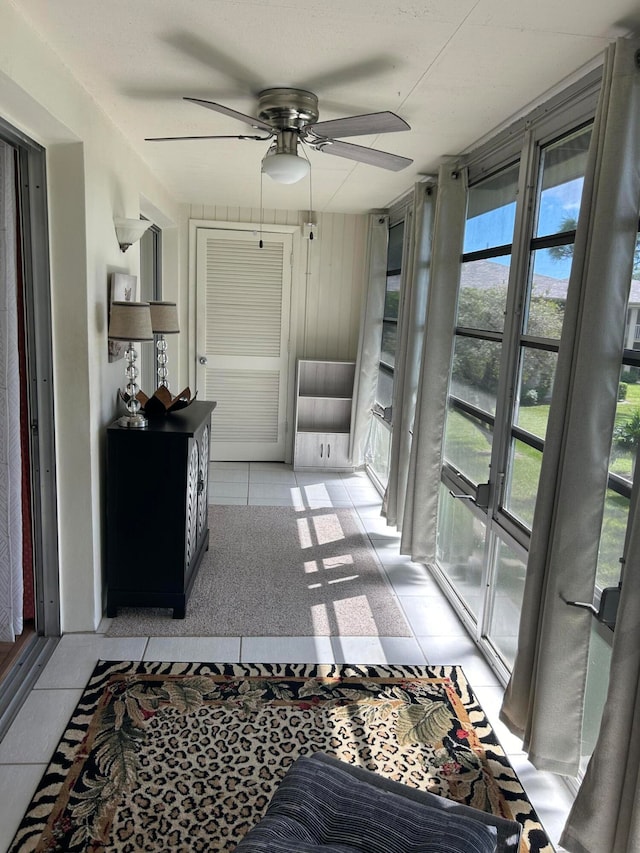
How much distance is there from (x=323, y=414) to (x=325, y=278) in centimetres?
133

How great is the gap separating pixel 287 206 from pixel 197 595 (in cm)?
371

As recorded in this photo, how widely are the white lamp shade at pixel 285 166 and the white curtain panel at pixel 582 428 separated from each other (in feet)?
3.52

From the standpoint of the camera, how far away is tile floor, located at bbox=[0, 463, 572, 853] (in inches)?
87.5

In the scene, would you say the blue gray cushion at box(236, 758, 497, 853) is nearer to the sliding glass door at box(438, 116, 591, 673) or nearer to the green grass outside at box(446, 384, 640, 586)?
the green grass outside at box(446, 384, 640, 586)

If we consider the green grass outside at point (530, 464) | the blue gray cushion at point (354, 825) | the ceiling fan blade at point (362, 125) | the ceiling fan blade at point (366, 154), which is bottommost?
the blue gray cushion at point (354, 825)

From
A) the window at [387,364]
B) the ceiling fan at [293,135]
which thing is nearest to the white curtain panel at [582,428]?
the ceiling fan at [293,135]

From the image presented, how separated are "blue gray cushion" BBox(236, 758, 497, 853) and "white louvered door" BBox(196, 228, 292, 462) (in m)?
4.97

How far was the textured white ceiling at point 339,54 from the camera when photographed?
183cm

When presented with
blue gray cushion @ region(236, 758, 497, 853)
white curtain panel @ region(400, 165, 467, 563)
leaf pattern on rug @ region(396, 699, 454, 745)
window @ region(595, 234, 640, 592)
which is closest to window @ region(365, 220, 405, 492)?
white curtain panel @ region(400, 165, 467, 563)

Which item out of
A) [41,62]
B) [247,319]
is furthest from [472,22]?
[247,319]

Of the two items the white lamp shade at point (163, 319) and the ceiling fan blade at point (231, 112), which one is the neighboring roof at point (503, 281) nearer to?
the ceiling fan blade at point (231, 112)

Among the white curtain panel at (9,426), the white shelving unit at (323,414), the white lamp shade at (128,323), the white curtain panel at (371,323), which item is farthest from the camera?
the white shelving unit at (323,414)

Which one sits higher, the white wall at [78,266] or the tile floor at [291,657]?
the white wall at [78,266]

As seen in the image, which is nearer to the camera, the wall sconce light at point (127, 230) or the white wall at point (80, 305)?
the white wall at point (80, 305)
